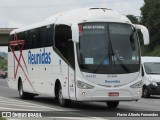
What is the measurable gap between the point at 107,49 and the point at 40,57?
4.99 meters

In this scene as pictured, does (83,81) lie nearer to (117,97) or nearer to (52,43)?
(117,97)

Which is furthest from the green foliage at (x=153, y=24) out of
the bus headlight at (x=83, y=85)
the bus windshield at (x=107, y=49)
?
the bus headlight at (x=83, y=85)

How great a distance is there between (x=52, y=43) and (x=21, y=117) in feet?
19.8

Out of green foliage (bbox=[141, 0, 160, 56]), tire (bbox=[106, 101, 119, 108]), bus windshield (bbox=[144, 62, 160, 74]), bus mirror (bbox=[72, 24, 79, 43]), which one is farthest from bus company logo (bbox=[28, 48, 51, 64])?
green foliage (bbox=[141, 0, 160, 56])

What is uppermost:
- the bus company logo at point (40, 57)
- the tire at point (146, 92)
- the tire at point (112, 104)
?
the bus company logo at point (40, 57)

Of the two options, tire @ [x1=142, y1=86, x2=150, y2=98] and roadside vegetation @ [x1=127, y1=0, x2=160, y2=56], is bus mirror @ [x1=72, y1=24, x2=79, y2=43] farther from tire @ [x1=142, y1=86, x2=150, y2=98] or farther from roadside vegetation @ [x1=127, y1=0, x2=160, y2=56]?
roadside vegetation @ [x1=127, y1=0, x2=160, y2=56]

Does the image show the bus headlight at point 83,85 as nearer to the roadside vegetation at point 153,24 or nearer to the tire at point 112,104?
the tire at point 112,104

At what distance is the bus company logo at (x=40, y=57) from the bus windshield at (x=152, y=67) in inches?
273

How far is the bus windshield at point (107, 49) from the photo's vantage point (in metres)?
18.2

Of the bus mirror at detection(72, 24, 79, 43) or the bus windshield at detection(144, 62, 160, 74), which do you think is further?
the bus windshield at detection(144, 62, 160, 74)

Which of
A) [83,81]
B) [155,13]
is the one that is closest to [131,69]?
[83,81]

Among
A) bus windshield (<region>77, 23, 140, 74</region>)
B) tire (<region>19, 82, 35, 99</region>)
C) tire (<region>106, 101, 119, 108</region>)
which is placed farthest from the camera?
tire (<region>19, 82, 35, 99</region>)

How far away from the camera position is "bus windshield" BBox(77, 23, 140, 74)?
1823cm

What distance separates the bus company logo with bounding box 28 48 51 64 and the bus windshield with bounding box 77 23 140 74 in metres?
3.24
